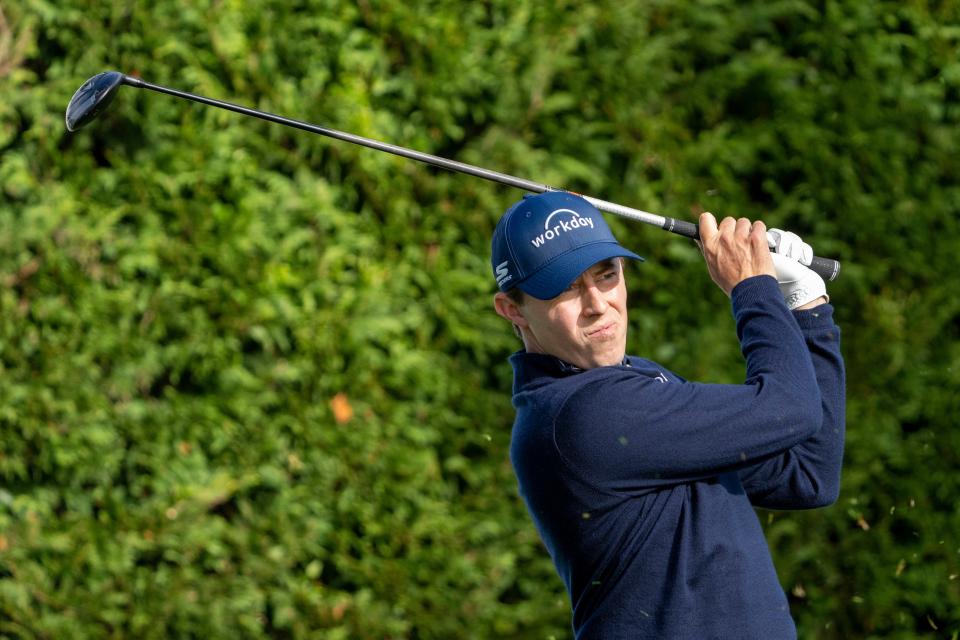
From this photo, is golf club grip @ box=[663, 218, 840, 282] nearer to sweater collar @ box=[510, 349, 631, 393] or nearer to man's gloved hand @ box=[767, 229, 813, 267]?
man's gloved hand @ box=[767, 229, 813, 267]

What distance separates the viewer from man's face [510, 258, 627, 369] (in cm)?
319

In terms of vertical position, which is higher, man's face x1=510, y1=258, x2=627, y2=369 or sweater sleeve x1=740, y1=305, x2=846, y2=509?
man's face x1=510, y1=258, x2=627, y2=369

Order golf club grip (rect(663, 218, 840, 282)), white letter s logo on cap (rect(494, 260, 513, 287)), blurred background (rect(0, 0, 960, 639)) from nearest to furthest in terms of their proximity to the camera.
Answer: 1. white letter s logo on cap (rect(494, 260, 513, 287))
2. golf club grip (rect(663, 218, 840, 282))
3. blurred background (rect(0, 0, 960, 639))

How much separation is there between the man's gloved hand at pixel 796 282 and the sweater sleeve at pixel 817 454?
3 cm

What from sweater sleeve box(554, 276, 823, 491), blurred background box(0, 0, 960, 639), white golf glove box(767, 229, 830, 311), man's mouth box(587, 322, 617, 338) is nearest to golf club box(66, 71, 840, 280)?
white golf glove box(767, 229, 830, 311)

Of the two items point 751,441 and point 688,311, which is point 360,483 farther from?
point 751,441

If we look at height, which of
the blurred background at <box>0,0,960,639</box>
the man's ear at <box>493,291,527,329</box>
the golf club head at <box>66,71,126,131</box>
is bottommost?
the blurred background at <box>0,0,960,639</box>

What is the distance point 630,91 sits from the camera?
596cm

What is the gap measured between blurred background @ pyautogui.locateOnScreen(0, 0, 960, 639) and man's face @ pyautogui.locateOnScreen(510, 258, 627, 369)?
261cm

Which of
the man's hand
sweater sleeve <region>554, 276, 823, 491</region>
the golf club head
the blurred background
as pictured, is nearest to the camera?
sweater sleeve <region>554, 276, 823, 491</region>

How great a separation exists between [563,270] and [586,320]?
0.14 meters

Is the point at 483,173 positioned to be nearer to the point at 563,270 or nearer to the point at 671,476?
the point at 563,270

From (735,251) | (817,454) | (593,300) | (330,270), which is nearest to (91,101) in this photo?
(593,300)

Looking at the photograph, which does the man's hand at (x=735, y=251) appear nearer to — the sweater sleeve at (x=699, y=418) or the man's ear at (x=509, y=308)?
the sweater sleeve at (x=699, y=418)
